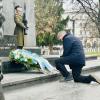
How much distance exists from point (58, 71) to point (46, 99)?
13.0 ft

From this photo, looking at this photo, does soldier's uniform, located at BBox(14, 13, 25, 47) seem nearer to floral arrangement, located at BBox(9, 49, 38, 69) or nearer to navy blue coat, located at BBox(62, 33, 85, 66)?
floral arrangement, located at BBox(9, 49, 38, 69)

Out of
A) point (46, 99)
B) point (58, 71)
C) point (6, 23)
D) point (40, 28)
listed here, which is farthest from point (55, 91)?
point (40, 28)

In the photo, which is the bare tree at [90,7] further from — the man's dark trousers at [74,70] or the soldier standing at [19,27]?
the man's dark trousers at [74,70]

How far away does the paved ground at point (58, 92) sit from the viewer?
392 inches

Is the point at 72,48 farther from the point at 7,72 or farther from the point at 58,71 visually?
the point at 7,72

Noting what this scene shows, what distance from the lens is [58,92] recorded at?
35.9 feet

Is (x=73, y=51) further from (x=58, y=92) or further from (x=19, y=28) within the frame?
(x=19, y=28)

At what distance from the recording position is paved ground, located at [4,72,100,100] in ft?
32.7

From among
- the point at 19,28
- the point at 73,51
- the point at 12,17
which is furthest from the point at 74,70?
the point at 12,17

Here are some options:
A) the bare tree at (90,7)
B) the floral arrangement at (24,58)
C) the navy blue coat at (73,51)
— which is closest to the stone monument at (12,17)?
the floral arrangement at (24,58)

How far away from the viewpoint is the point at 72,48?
1248 cm

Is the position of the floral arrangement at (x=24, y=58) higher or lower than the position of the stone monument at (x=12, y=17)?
lower

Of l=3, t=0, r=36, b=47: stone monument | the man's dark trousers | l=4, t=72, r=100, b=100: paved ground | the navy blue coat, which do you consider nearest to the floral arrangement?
the man's dark trousers

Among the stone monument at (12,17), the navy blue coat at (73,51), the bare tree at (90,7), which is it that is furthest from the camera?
the bare tree at (90,7)
